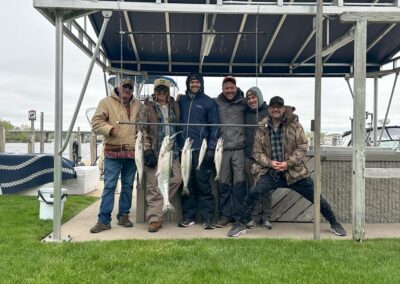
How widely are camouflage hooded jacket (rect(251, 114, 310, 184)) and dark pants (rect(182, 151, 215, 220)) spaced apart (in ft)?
2.22

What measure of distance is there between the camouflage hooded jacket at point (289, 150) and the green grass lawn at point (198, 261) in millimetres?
911

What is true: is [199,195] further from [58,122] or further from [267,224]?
[58,122]

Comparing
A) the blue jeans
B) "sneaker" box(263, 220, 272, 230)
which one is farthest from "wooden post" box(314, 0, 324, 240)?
the blue jeans

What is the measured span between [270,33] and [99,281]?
4.65 metres

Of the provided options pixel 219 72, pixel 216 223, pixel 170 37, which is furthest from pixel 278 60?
pixel 216 223

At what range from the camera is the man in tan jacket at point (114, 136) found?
572 cm

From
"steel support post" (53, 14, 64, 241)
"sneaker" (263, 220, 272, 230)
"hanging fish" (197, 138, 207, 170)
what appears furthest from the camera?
"sneaker" (263, 220, 272, 230)

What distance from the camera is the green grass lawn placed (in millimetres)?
3891

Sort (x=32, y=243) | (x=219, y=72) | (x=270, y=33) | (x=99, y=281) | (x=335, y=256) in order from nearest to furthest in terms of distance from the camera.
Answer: (x=99, y=281) < (x=335, y=256) < (x=32, y=243) < (x=270, y=33) < (x=219, y=72)

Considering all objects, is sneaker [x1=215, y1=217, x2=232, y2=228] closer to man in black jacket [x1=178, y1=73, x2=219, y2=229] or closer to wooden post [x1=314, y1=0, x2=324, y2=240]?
man in black jacket [x1=178, y1=73, x2=219, y2=229]

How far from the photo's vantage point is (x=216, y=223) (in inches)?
238

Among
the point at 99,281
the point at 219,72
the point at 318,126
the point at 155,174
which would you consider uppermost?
the point at 219,72

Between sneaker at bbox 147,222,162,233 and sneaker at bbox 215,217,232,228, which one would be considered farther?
sneaker at bbox 215,217,232,228

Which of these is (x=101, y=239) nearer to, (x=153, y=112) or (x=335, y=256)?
(x=153, y=112)
